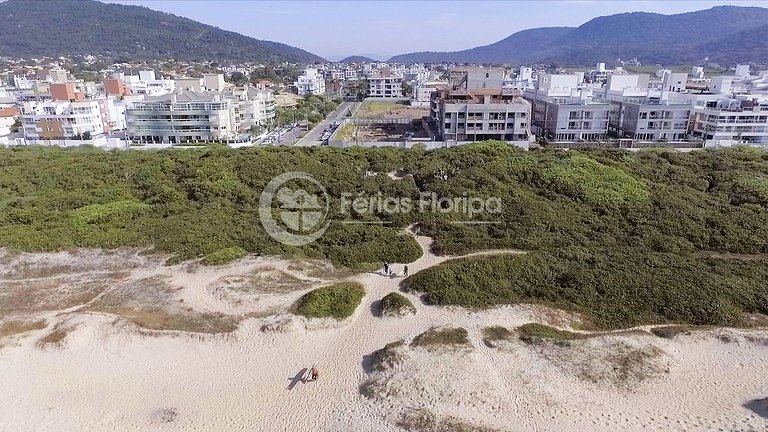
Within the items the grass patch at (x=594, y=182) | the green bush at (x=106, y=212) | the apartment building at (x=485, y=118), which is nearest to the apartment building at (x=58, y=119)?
the green bush at (x=106, y=212)

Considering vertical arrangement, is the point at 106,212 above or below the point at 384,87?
below

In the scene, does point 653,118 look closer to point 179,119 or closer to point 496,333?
point 496,333

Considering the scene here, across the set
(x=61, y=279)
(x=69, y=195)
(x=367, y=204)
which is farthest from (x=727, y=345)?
(x=69, y=195)

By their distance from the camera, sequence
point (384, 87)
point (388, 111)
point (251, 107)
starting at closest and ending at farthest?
point (251, 107)
point (388, 111)
point (384, 87)

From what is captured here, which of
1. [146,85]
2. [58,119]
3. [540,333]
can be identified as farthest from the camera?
[146,85]

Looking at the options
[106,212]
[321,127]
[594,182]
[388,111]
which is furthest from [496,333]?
[388,111]

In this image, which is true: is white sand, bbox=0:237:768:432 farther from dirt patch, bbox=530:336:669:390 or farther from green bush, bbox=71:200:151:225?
green bush, bbox=71:200:151:225

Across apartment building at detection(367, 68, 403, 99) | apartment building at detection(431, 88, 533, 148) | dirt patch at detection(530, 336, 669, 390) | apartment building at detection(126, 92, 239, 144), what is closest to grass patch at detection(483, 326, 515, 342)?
dirt patch at detection(530, 336, 669, 390)
